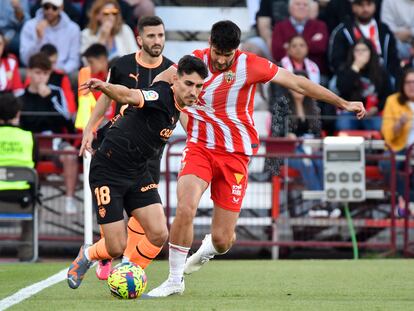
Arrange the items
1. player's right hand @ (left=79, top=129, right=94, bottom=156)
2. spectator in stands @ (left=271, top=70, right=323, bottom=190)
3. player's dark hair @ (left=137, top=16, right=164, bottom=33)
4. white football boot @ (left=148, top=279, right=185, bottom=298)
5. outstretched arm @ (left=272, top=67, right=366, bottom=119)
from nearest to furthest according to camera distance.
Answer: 1. white football boot @ (left=148, top=279, right=185, bottom=298)
2. outstretched arm @ (left=272, top=67, right=366, bottom=119)
3. player's right hand @ (left=79, top=129, right=94, bottom=156)
4. player's dark hair @ (left=137, top=16, right=164, bottom=33)
5. spectator in stands @ (left=271, top=70, right=323, bottom=190)

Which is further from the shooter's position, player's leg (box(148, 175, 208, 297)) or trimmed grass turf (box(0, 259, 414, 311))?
player's leg (box(148, 175, 208, 297))

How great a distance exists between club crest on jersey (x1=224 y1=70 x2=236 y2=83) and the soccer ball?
2006 mm

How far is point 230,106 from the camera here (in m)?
10.7

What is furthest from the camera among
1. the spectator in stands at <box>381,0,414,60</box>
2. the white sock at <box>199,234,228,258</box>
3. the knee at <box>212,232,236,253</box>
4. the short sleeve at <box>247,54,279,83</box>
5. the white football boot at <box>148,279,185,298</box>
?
the spectator in stands at <box>381,0,414,60</box>

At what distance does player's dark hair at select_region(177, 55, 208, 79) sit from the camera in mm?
9453

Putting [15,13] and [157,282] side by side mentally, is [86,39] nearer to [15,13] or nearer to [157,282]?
[15,13]

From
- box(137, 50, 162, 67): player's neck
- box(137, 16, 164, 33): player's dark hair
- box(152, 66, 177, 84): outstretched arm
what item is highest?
box(137, 16, 164, 33): player's dark hair

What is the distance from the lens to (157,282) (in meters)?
11.4

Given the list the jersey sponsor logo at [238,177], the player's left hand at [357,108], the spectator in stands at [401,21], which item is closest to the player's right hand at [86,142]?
the jersey sponsor logo at [238,177]

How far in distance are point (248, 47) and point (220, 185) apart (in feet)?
23.7

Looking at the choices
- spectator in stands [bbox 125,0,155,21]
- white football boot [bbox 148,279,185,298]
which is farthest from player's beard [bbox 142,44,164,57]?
spectator in stands [bbox 125,0,155,21]

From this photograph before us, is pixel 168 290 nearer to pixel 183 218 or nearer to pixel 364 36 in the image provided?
pixel 183 218

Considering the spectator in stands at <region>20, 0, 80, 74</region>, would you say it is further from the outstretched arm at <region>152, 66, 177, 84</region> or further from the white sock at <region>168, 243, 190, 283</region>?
the white sock at <region>168, 243, 190, 283</region>

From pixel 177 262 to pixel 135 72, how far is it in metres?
2.38
